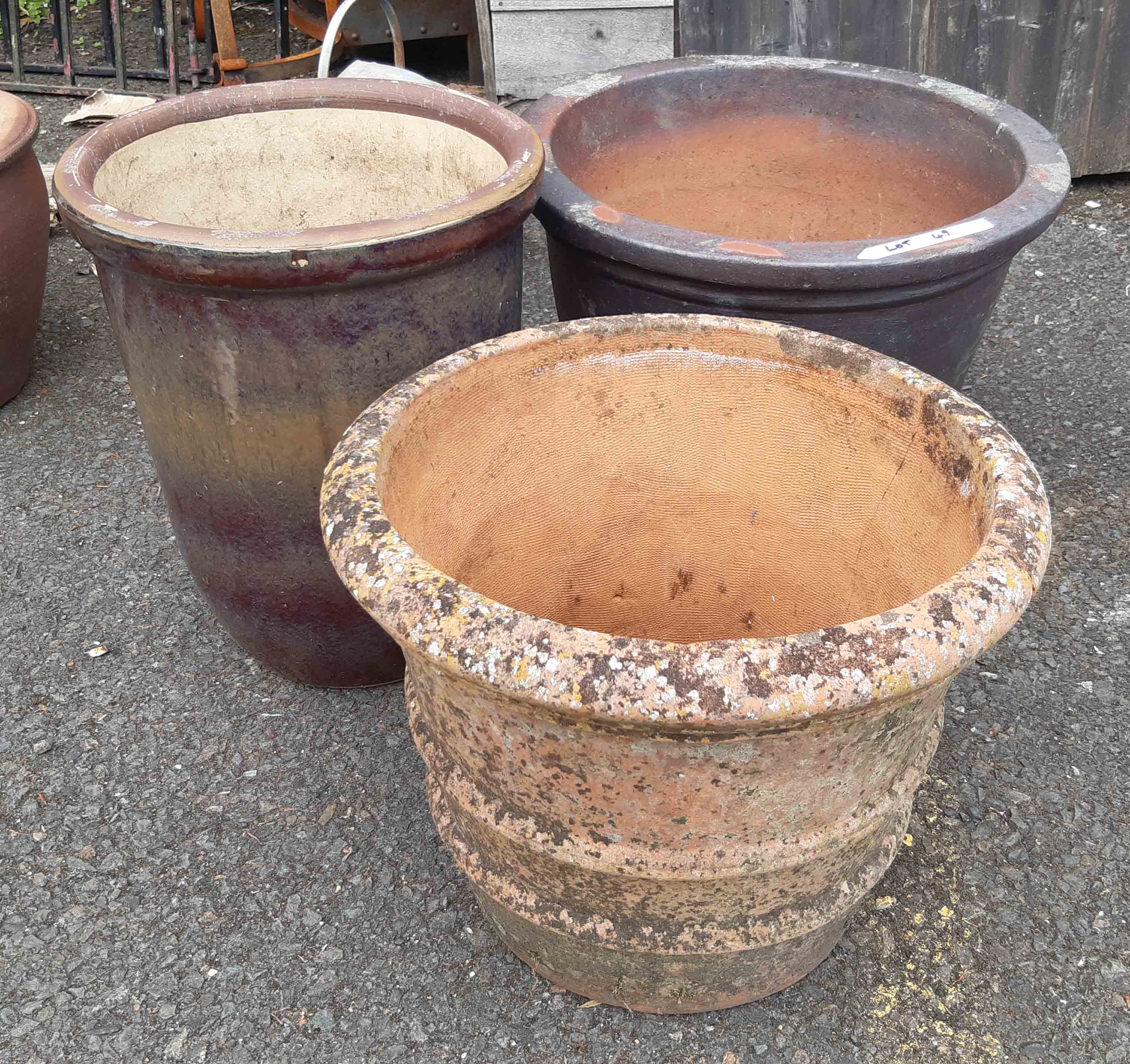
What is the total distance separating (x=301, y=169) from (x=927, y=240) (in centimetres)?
134

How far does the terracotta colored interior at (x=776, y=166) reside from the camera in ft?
8.33

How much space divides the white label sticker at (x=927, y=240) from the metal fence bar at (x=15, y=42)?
4.83m

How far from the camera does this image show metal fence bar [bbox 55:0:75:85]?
5156 millimetres

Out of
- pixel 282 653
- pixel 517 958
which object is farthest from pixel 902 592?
pixel 282 653

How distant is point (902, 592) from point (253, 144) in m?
1.63

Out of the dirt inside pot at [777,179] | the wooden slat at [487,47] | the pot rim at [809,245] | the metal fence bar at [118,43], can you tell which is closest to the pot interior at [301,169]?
the pot rim at [809,245]

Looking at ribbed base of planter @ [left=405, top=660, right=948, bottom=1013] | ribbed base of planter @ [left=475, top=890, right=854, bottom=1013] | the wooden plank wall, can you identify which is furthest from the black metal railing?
ribbed base of planter @ [left=475, top=890, right=854, bottom=1013]

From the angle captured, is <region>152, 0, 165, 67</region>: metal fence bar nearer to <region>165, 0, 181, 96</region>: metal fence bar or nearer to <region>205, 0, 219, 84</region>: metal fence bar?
<region>165, 0, 181, 96</region>: metal fence bar

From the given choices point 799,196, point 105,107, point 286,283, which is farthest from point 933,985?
point 105,107

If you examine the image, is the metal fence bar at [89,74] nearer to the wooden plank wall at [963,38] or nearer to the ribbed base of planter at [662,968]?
the wooden plank wall at [963,38]

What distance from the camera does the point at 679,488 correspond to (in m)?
1.90

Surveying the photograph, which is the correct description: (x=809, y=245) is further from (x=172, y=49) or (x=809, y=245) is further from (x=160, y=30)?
(x=160, y=30)

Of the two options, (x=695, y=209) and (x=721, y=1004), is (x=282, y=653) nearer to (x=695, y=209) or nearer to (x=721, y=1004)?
(x=721, y=1004)

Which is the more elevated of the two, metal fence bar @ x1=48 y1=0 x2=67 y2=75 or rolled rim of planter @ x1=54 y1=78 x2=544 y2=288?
rolled rim of planter @ x1=54 y1=78 x2=544 y2=288
